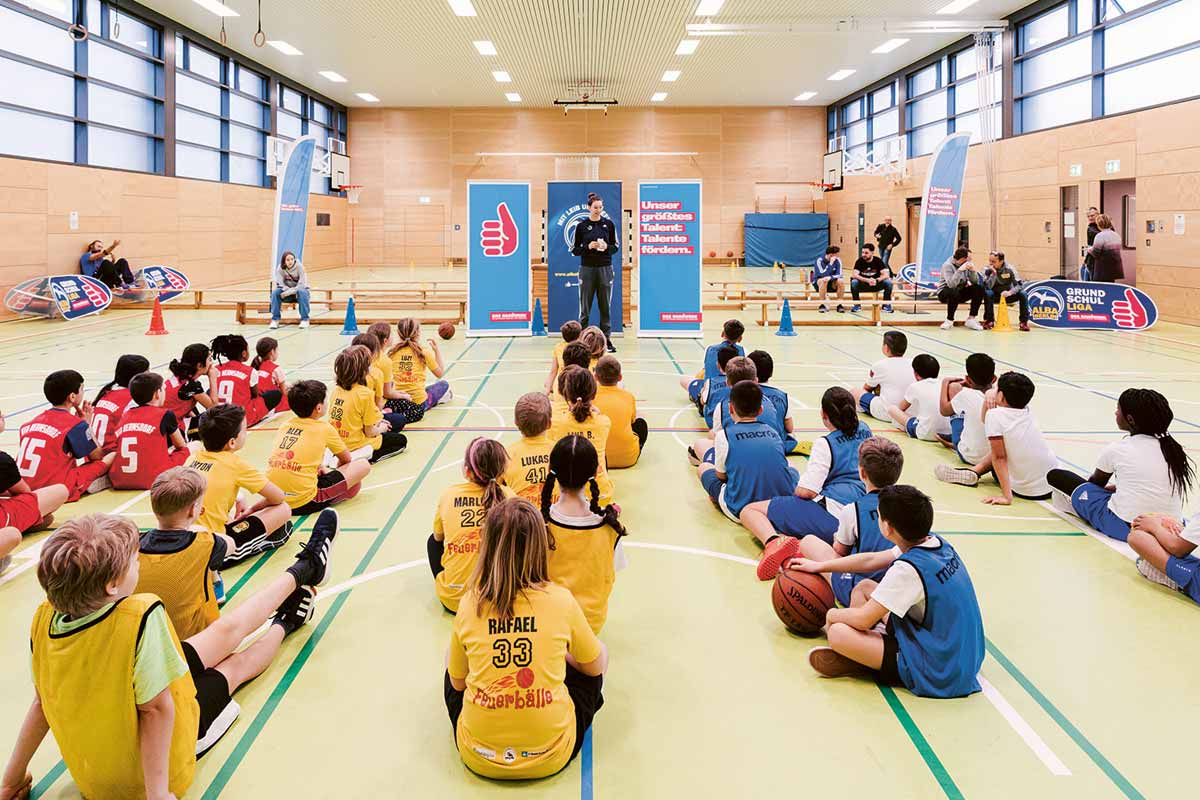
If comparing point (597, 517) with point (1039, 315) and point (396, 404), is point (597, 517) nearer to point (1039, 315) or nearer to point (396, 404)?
point (396, 404)

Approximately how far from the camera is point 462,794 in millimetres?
2748

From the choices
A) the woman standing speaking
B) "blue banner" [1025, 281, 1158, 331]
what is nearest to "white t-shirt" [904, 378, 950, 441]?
the woman standing speaking

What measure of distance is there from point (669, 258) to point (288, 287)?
7171 millimetres

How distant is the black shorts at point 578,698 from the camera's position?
291cm

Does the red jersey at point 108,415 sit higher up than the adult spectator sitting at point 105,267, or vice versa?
the adult spectator sitting at point 105,267

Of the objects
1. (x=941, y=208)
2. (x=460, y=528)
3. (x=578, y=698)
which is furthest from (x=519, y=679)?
Answer: (x=941, y=208)

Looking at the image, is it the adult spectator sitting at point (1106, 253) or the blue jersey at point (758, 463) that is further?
the adult spectator sitting at point (1106, 253)

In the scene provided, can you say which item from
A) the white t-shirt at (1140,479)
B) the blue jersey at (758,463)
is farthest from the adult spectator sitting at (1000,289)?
the blue jersey at (758,463)

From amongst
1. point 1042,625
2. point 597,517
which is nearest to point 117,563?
point 597,517

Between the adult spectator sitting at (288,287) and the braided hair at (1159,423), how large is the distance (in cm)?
1440

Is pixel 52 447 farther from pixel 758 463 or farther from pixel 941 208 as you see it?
pixel 941 208

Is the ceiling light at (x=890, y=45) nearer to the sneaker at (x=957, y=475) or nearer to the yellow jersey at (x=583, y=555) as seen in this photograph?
the sneaker at (x=957, y=475)

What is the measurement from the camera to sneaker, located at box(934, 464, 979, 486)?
6.23 meters

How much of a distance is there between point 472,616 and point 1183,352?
13.3m
